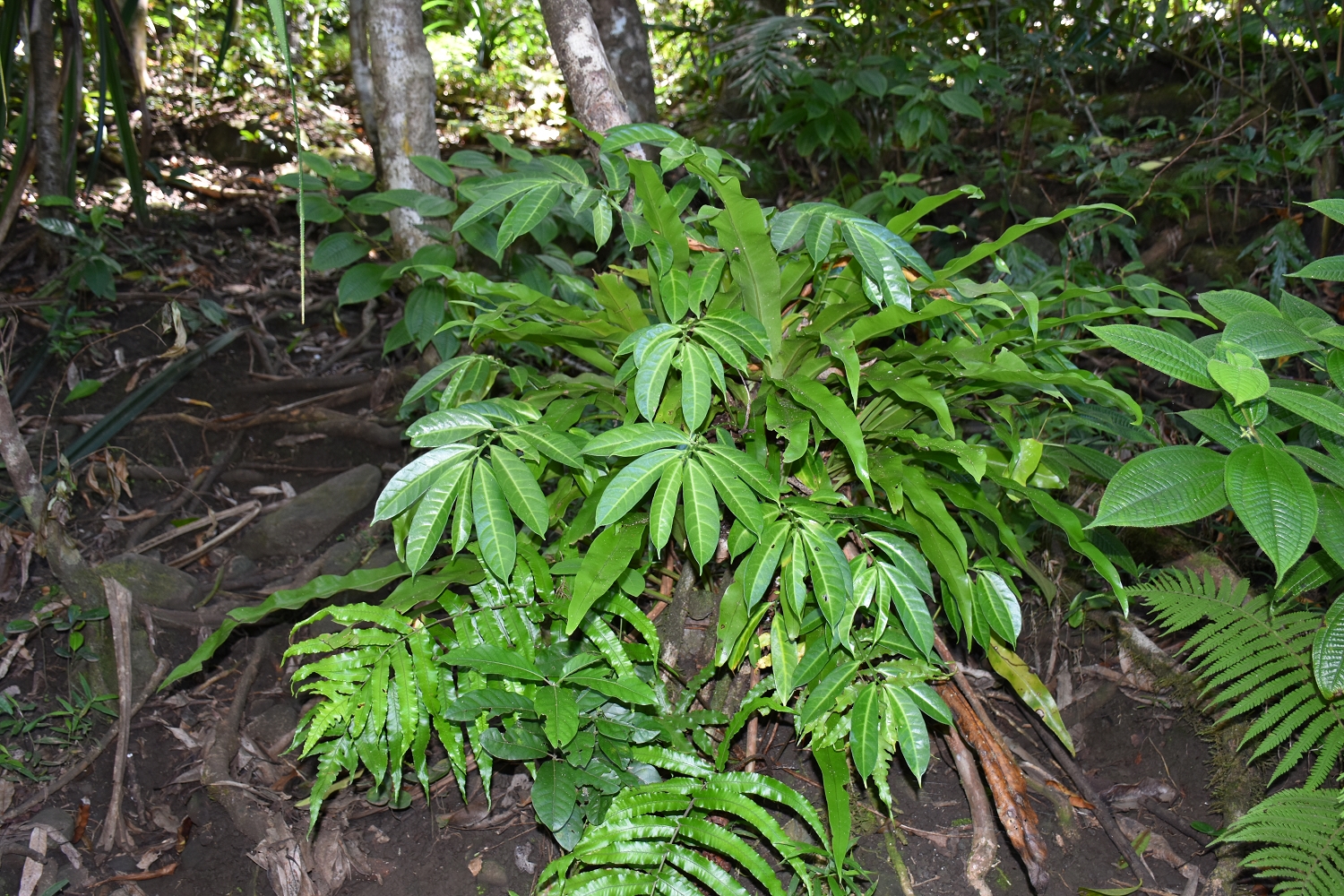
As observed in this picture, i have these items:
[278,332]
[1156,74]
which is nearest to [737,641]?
[278,332]

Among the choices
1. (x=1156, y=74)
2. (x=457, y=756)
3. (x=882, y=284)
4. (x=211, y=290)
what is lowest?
(x=457, y=756)

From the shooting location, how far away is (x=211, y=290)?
3836 mm

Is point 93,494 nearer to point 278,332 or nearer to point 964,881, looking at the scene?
point 278,332

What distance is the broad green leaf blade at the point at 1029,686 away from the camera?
179 centimetres

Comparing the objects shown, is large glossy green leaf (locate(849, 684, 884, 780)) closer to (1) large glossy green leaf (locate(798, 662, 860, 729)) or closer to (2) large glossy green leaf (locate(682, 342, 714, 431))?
(1) large glossy green leaf (locate(798, 662, 860, 729))

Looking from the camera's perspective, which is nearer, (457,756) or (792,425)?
(792,425)

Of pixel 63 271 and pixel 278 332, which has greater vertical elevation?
pixel 63 271

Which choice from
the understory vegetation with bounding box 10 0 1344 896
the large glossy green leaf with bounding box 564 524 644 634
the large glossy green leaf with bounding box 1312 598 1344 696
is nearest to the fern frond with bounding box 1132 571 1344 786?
the understory vegetation with bounding box 10 0 1344 896

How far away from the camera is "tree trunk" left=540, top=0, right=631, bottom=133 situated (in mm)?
2207

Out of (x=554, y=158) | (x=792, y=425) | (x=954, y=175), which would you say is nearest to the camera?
(x=792, y=425)

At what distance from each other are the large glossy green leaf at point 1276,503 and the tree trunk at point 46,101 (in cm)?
369

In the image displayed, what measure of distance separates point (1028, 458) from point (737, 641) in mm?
662

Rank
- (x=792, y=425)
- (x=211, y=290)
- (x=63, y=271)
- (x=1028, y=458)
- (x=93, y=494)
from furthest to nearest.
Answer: (x=211, y=290) < (x=63, y=271) < (x=93, y=494) < (x=1028, y=458) < (x=792, y=425)

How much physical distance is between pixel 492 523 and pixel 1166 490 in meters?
1.06
